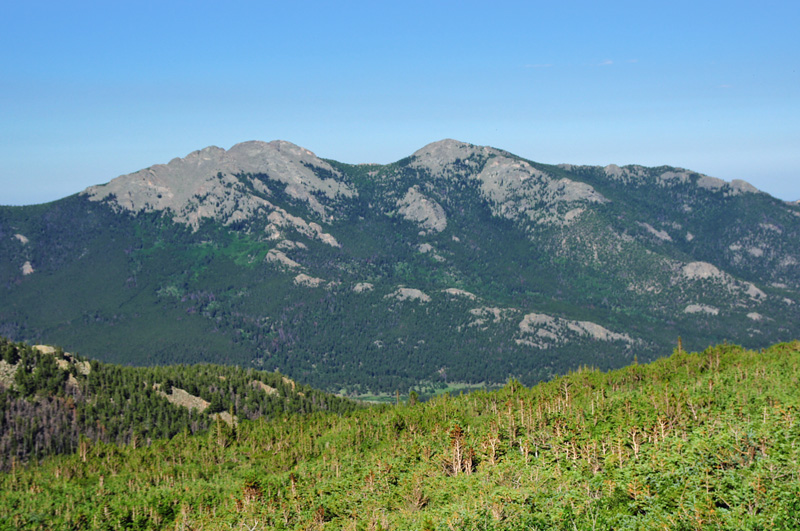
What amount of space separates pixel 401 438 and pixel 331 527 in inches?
3066

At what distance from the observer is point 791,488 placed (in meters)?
85.9

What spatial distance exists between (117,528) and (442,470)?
78025 millimetres

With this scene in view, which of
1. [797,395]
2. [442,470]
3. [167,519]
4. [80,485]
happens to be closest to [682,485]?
[442,470]

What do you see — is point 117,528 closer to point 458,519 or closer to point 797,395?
point 458,519

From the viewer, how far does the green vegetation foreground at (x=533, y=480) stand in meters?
92.1

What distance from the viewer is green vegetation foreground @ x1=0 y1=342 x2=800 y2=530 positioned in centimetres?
9212

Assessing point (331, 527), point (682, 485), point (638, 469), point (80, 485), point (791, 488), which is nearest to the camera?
point (791, 488)

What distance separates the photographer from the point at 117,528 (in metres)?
151

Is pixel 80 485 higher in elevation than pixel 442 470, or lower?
lower

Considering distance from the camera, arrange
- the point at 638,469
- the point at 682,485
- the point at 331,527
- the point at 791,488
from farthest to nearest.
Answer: the point at 331,527, the point at 638,469, the point at 682,485, the point at 791,488

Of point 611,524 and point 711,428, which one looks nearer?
point 611,524

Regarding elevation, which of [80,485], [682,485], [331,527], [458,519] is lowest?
[80,485]

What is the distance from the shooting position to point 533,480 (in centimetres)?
11512

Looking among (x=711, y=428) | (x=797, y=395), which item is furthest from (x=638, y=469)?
(x=797, y=395)
